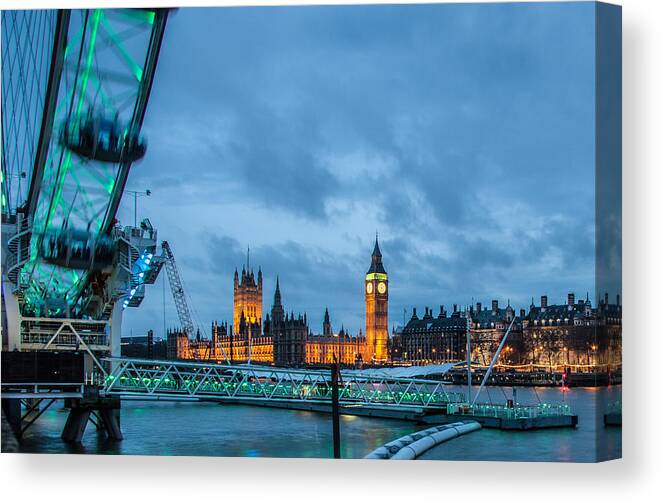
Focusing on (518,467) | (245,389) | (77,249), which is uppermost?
(77,249)

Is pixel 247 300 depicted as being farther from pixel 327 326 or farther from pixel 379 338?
pixel 379 338

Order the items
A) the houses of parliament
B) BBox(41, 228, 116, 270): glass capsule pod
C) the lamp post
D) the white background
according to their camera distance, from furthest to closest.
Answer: the houses of parliament
BBox(41, 228, 116, 270): glass capsule pod
the lamp post
the white background

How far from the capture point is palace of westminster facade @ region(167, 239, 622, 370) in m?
68.8

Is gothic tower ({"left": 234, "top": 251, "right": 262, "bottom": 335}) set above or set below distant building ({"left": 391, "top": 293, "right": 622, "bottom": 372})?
above

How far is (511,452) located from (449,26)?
8.40 meters

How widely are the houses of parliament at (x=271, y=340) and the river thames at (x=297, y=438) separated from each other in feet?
160

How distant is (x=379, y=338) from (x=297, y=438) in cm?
5918

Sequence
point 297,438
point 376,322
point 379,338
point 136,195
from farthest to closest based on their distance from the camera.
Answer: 1. point 379,338
2. point 376,322
3. point 297,438
4. point 136,195

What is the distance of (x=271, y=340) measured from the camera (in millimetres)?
85188

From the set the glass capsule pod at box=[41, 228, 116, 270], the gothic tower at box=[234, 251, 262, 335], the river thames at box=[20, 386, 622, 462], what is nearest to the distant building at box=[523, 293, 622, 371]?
the river thames at box=[20, 386, 622, 462]

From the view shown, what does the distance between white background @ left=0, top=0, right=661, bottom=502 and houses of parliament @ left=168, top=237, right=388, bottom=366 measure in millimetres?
63868

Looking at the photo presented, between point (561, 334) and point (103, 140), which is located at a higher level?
point (103, 140)

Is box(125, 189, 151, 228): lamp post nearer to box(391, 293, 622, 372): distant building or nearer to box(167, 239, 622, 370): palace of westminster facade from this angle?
box(391, 293, 622, 372): distant building

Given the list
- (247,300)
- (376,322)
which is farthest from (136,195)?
(247,300)
